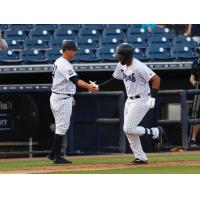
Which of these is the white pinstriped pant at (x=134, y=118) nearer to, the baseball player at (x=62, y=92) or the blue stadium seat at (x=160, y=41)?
the baseball player at (x=62, y=92)

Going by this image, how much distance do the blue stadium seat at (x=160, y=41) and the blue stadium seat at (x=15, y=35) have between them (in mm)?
2503

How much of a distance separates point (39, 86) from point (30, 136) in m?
1.05

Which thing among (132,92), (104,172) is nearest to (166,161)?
(132,92)

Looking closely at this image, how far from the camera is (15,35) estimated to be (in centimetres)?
1464

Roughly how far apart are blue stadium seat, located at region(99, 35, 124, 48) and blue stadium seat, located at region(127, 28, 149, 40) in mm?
287

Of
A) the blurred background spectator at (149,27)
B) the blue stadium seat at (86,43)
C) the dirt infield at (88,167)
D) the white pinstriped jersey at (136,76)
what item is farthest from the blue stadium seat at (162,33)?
the white pinstriped jersey at (136,76)

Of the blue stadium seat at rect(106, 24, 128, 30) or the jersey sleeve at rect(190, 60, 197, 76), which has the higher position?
the blue stadium seat at rect(106, 24, 128, 30)

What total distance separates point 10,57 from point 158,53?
2.87 meters

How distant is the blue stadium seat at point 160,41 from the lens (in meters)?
14.9

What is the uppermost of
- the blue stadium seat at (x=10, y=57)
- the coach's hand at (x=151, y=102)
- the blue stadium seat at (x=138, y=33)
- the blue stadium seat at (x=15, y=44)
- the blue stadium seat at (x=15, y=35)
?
the blue stadium seat at (x=138, y=33)

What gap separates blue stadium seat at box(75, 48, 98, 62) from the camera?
13867 mm

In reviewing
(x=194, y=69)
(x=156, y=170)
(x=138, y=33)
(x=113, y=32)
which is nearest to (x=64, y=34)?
(x=113, y=32)

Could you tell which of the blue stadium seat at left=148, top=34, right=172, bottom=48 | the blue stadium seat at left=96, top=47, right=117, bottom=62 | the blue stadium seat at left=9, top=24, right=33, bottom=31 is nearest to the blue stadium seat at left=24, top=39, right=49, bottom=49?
the blue stadium seat at left=9, top=24, right=33, bottom=31

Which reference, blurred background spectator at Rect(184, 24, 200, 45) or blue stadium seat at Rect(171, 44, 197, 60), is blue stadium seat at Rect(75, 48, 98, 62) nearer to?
blue stadium seat at Rect(171, 44, 197, 60)
